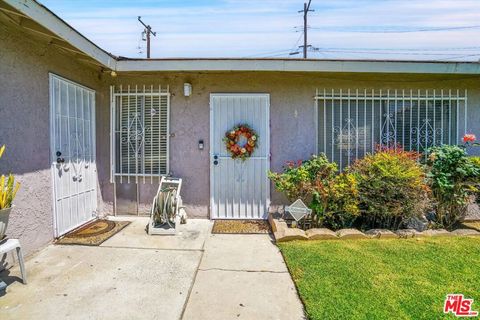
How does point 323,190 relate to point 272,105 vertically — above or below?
below

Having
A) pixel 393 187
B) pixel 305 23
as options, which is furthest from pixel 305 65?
pixel 305 23

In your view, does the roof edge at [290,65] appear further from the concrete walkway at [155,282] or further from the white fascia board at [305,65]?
the concrete walkway at [155,282]

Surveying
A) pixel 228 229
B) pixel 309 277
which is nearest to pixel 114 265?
pixel 228 229

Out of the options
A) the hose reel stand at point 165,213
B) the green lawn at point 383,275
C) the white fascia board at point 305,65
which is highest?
the white fascia board at point 305,65

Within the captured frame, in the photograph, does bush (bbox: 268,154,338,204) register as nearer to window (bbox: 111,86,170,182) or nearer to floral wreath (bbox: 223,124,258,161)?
floral wreath (bbox: 223,124,258,161)

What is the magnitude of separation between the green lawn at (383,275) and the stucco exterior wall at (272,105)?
1.82m

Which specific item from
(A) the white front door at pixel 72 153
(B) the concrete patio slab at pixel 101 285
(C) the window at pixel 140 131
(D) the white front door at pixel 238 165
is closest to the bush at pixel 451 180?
(D) the white front door at pixel 238 165

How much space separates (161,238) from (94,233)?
117 centimetres

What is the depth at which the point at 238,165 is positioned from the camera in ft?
18.0

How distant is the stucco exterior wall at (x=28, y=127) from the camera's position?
3367 millimetres

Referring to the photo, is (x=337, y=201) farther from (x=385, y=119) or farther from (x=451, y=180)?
(x=385, y=119)

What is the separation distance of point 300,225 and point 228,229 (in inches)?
50.1

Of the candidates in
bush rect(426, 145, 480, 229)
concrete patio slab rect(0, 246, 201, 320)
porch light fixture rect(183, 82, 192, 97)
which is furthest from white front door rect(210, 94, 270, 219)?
bush rect(426, 145, 480, 229)

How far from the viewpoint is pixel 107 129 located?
18.2ft
